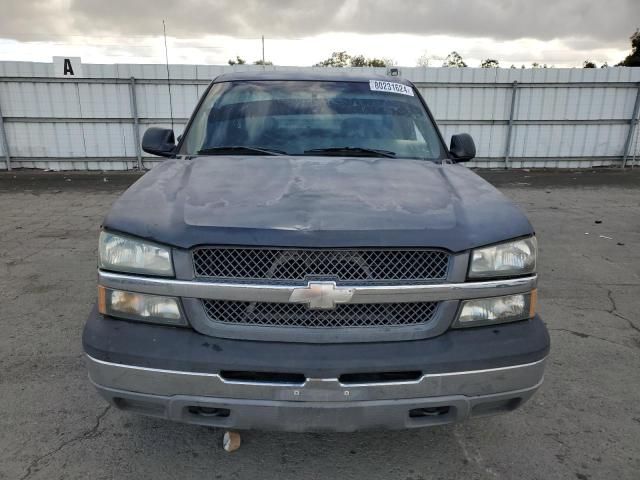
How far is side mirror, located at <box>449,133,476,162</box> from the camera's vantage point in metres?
3.50

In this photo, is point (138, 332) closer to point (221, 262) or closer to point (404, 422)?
point (221, 262)

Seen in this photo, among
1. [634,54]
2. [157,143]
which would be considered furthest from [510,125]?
[634,54]

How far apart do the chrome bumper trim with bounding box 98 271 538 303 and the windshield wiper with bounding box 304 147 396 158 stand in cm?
132

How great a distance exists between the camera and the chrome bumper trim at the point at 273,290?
1.92m

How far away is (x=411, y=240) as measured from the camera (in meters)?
1.95

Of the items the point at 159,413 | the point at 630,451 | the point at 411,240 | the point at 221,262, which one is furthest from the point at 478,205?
the point at 159,413

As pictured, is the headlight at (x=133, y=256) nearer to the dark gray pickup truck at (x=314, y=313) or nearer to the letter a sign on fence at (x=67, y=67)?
the dark gray pickup truck at (x=314, y=313)

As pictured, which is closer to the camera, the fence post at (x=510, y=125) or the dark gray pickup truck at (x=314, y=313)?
the dark gray pickup truck at (x=314, y=313)

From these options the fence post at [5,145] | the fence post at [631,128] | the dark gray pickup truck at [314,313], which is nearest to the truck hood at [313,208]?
the dark gray pickup truck at [314,313]

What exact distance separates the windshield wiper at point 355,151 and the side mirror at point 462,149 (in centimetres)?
61

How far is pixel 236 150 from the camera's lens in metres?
3.07

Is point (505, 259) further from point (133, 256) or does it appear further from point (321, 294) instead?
point (133, 256)

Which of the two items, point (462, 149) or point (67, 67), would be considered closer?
point (462, 149)

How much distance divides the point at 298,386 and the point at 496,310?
0.91 metres
